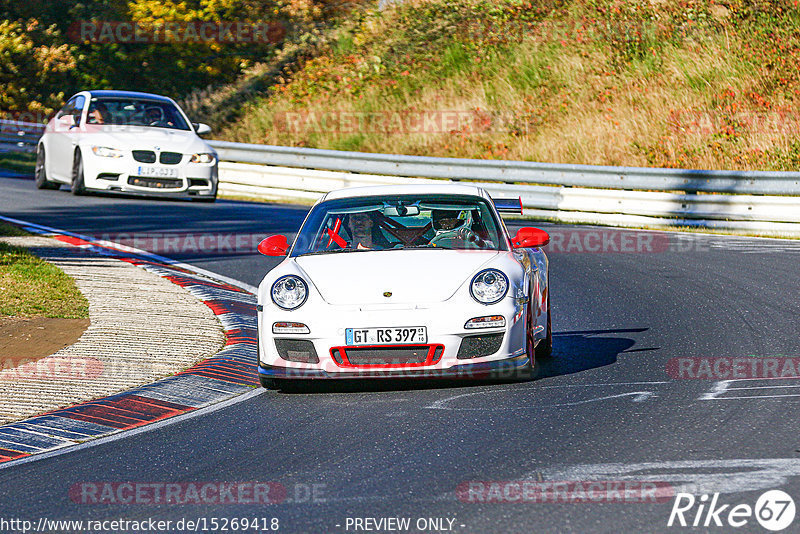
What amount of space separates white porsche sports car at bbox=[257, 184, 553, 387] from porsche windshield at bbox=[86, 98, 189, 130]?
40.0 ft

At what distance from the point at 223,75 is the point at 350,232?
30386 millimetres

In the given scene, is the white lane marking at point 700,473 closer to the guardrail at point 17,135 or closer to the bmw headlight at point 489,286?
the bmw headlight at point 489,286

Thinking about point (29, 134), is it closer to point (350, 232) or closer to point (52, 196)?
point (52, 196)

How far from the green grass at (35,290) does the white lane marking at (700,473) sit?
5887 mm

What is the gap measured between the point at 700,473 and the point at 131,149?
14966 millimetres

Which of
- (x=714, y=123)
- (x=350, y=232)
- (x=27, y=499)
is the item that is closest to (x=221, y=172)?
(x=714, y=123)

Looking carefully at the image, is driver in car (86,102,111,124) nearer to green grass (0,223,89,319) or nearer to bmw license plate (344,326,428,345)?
green grass (0,223,89,319)

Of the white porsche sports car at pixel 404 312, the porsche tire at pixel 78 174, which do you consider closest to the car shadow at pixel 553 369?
the white porsche sports car at pixel 404 312

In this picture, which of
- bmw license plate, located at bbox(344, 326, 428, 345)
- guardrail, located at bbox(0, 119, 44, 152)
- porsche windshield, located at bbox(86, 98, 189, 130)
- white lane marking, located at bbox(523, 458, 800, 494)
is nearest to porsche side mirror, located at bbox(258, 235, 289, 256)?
bmw license plate, located at bbox(344, 326, 428, 345)

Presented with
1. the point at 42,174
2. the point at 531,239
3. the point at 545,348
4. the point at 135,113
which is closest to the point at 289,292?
the point at 531,239

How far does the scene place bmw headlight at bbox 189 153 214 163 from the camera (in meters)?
19.3

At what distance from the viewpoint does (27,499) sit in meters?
5.52

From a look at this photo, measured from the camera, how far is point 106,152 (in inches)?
750

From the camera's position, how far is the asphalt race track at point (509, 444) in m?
5.04
